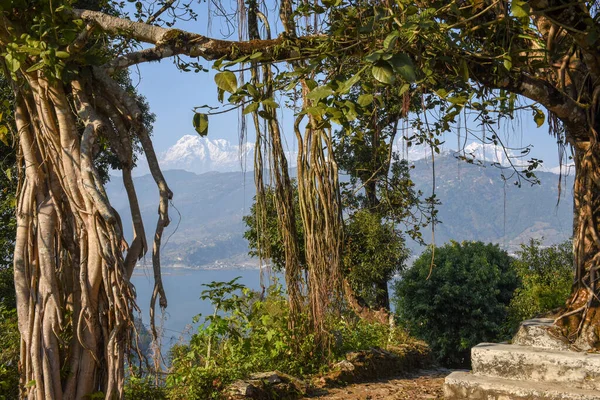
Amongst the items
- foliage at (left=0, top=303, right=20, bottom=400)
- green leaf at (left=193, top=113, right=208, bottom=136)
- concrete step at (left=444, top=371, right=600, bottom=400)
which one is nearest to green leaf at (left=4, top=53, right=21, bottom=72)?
green leaf at (left=193, top=113, right=208, bottom=136)

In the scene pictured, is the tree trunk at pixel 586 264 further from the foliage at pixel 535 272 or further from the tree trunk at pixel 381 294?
the tree trunk at pixel 381 294

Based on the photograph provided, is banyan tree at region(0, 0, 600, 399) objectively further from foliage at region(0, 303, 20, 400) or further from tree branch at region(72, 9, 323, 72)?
foliage at region(0, 303, 20, 400)

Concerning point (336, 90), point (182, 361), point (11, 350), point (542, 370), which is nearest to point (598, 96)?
point (542, 370)

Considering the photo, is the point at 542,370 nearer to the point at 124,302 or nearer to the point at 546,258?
the point at 124,302

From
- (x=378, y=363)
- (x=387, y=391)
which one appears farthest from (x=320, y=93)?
(x=378, y=363)

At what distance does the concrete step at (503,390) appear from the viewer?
12.0 feet

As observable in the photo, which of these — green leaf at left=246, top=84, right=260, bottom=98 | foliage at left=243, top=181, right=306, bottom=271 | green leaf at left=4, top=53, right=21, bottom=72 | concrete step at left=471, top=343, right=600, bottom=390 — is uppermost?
green leaf at left=4, top=53, right=21, bottom=72

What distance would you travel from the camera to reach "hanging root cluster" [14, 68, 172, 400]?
11.3 feet

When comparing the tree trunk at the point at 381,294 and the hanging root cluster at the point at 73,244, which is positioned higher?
the hanging root cluster at the point at 73,244

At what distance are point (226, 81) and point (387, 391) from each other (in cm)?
420

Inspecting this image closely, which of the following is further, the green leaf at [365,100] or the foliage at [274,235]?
the foliage at [274,235]

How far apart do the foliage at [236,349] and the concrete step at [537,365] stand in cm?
179

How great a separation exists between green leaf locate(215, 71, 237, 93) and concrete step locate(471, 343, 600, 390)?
8.86 ft

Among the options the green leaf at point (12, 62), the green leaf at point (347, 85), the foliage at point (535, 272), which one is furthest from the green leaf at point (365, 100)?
the foliage at point (535, 272)
